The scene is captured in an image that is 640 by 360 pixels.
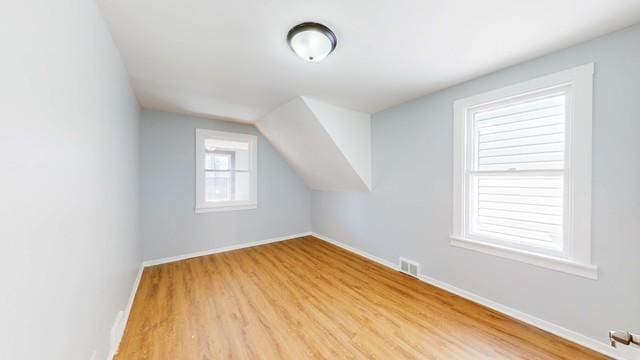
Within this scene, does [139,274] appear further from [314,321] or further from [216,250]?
[314,321]

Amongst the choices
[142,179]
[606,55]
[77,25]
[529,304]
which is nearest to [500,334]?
[529,304]

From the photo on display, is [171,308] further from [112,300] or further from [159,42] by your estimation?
[159,42]

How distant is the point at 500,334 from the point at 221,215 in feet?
11.8

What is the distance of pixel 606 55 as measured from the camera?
1.53 m

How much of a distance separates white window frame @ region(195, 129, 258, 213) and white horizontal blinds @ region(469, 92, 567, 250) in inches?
125

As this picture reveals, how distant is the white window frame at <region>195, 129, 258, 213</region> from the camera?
3.46 m

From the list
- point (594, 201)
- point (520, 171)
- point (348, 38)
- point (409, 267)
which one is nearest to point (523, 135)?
point (520, 171)

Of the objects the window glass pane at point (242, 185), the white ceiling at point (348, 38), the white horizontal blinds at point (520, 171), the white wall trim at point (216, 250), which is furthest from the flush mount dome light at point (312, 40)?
the white wall trim at point (216, 250)

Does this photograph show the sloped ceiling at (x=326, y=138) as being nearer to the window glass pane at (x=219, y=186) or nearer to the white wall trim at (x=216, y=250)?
the window glass pane at (x=219, y=186)

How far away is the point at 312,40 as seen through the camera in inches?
58.9

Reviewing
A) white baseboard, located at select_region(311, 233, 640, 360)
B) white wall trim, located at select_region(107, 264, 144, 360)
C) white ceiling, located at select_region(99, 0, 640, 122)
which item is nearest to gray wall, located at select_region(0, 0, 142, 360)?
white wall trim, located at select_region(107, 264, 144, 360)

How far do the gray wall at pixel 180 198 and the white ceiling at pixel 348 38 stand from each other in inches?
35.7

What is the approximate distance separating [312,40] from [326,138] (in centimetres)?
156

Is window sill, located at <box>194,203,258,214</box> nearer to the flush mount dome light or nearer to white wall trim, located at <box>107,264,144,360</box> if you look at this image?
white wall trim, located at <box>107,264,144,360</box>
